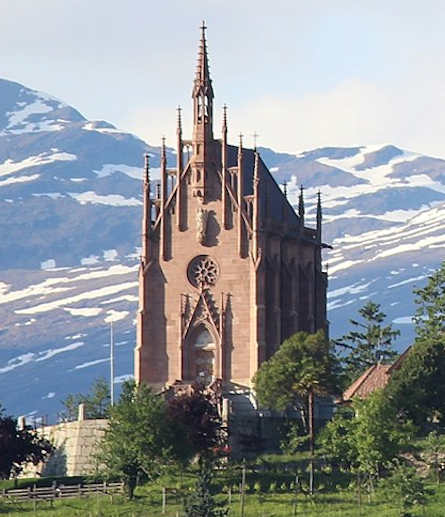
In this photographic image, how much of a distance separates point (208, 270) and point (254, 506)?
1530 inches

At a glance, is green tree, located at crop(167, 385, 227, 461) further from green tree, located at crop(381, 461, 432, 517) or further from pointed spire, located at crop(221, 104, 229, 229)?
pointed spire, located at crop(221, 104, 229, 229)

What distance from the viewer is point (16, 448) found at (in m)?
136

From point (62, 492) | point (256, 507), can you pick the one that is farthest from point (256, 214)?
point (256, 507)

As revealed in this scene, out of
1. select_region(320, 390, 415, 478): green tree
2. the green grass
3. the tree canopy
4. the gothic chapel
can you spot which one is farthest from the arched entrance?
the green grass

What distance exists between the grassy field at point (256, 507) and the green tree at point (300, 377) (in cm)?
1332

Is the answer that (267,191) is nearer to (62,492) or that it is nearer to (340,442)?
(340,442)

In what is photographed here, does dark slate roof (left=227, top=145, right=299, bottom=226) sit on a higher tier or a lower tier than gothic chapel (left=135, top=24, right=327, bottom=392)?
higher

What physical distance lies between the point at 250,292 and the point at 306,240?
11681 mm

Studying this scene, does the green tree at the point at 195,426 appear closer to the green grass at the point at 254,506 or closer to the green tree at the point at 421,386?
the green grass at the point at 254,506

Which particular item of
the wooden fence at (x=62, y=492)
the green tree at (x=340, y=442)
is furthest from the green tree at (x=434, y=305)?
the wooden fence at (x=62, y=492)

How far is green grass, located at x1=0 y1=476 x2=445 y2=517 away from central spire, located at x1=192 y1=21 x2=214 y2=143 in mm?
39484

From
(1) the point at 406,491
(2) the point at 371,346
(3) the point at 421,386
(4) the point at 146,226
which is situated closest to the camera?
(1) the point at 406,491

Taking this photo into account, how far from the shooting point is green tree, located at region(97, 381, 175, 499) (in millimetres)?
127625

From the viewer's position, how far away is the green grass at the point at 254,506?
11769cm
